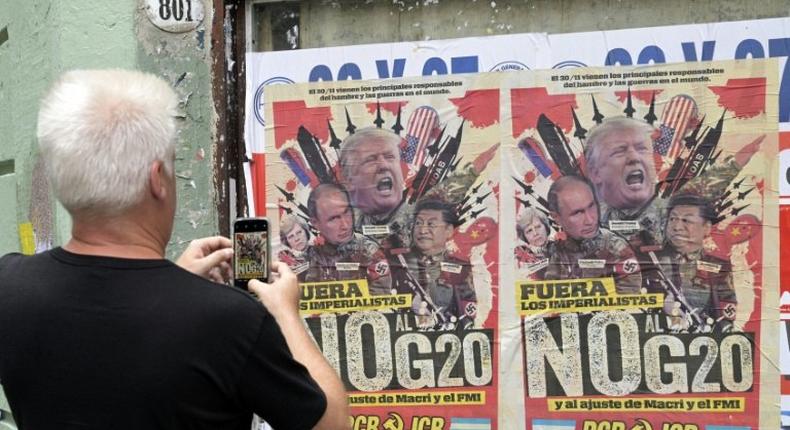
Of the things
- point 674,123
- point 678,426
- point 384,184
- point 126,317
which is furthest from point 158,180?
point 678,426

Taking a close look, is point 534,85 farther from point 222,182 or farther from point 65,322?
point 65,322

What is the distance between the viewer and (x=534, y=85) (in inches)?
115

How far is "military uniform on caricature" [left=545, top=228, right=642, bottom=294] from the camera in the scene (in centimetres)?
287

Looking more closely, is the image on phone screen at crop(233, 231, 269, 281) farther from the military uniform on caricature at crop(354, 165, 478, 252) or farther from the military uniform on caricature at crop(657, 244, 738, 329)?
the military uniform on caricature at crop(657, 244, 738, 329)

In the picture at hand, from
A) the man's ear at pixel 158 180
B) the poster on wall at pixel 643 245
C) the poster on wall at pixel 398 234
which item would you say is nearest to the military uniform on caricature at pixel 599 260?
the poster on wall at pixel 643 245

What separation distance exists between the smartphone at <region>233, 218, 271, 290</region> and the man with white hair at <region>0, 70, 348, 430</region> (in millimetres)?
299

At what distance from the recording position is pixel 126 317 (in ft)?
4.54

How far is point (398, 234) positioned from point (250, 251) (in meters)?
1.30

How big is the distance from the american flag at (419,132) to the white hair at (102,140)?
163 cm

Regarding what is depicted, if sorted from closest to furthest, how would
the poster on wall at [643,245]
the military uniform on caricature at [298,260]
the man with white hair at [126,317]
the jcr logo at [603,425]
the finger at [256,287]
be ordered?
the man with white hair at [126,317] < the finger at [256,287] < the poster on wall at [643,245] < the jcr logo at [603,425] < the military uniform on caricature at [298,260]

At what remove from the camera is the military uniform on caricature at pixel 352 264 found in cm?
306

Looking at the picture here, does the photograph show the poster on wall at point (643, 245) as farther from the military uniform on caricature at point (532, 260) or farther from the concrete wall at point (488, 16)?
the concrete wall at point (488, 16)

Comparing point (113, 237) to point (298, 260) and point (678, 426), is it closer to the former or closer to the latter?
point (298, 260)

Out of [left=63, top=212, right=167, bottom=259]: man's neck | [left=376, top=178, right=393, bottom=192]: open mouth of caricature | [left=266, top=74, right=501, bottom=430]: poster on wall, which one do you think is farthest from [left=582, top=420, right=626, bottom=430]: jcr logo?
[left=63, top=212, right=167, bottom=259]: man's neck
